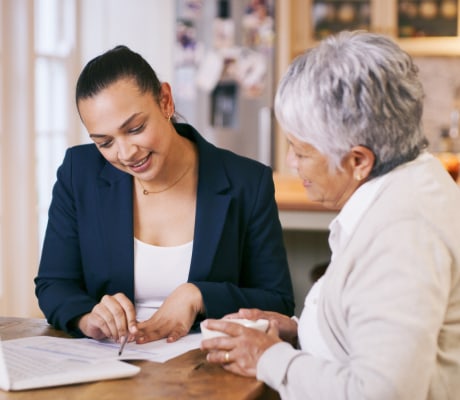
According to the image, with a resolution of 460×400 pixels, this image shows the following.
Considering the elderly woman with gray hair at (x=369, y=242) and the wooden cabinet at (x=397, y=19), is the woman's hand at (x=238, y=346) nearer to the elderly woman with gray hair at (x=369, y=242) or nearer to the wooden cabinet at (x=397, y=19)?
the elderly woman with gray hair at (x=369, y=242)

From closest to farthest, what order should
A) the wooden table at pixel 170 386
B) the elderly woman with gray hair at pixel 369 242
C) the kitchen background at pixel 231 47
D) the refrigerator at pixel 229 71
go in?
the elderly woman with gray hair at pixel 369 242 < the wooden table at pixel 170 386 < the kitchen background at pixel 231 47 < the refrigerator at pixel 229 71

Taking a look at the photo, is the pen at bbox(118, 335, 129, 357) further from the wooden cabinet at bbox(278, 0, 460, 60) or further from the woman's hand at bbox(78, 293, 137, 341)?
the wooden cabinet at bbox(278, 0, 460, 60)

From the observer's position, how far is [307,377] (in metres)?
1.35

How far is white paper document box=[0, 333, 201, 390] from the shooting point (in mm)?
1391

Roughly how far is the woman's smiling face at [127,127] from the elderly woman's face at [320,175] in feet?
1.46

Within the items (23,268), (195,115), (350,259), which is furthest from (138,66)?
(195,115)

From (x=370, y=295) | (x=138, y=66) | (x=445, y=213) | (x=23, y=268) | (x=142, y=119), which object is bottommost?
(x=23, y=268)

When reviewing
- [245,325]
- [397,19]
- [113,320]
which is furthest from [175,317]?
[397,19]

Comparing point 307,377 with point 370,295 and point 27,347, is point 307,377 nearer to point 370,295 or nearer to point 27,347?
point 370,295

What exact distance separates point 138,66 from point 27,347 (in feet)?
2.25

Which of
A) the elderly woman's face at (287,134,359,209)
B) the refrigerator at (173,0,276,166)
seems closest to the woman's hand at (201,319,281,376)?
the elderly woman's face at (287,134,359,209)

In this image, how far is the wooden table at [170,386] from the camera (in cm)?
136

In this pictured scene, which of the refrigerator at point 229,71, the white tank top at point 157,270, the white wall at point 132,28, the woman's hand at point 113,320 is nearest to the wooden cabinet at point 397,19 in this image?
the refrigerator at point 229,71

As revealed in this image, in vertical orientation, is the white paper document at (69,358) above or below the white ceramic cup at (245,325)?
below
